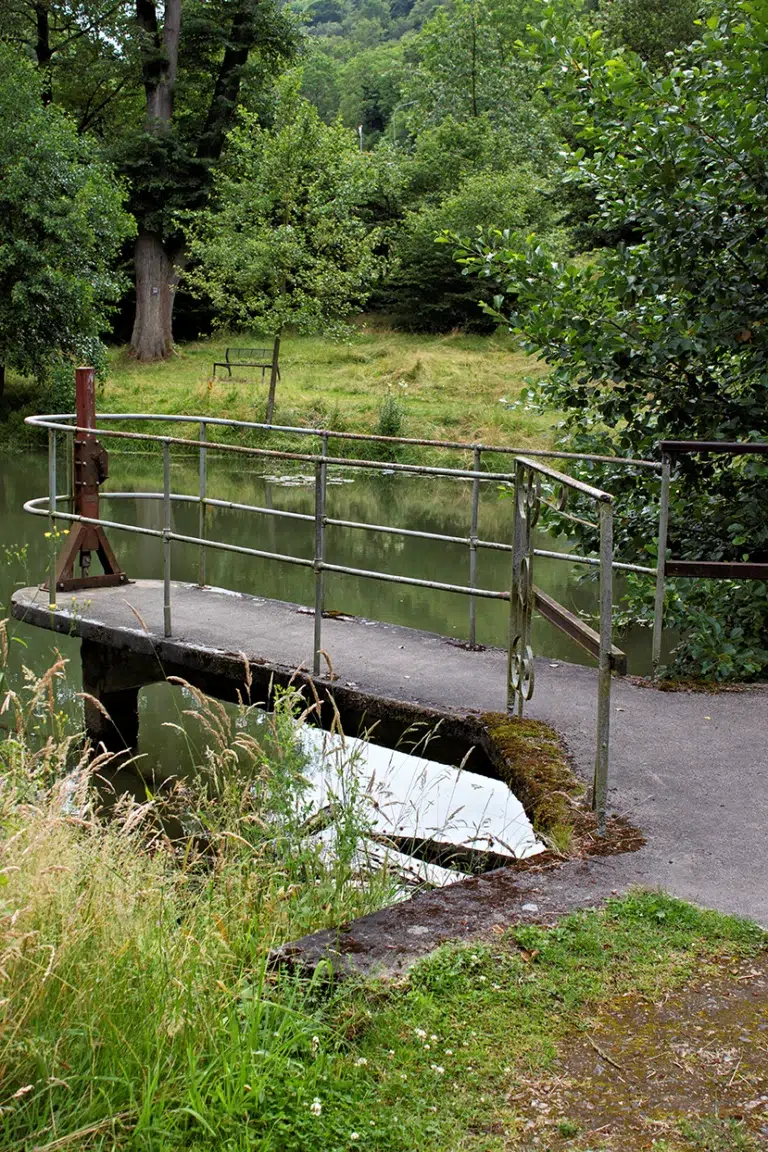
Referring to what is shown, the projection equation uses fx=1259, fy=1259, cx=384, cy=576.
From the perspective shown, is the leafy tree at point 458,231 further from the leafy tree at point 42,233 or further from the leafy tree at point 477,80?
the leafy tree at point 42,233

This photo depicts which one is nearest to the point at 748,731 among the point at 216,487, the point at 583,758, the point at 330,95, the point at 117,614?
the point at 583,758

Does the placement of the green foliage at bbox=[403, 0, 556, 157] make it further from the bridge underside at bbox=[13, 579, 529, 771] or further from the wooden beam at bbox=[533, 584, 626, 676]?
the wooden beam at bbox=[533, 584, 626, 676]

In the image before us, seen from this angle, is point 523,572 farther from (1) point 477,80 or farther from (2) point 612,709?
(1) point 477,80

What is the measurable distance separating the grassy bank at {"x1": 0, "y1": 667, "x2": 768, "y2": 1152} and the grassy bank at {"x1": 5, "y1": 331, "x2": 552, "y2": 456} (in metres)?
20.2

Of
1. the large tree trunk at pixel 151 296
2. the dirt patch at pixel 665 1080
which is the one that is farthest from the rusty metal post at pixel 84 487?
the large tree trunk at pixel 151 296

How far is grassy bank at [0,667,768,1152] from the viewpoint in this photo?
115 inches

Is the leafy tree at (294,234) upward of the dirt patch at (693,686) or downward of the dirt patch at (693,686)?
upward

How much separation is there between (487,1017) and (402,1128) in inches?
23.4

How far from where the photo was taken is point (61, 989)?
10.3 feet

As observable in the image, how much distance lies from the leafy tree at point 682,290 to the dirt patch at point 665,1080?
156 inches

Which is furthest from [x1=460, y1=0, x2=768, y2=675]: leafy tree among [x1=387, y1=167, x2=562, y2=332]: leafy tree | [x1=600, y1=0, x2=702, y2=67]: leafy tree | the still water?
[x1=600, y1=0, x2=702, y2=67]: leafy tree

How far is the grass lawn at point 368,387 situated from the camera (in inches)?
1081

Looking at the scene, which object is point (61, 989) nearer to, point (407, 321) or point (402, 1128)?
point (402, 1128)

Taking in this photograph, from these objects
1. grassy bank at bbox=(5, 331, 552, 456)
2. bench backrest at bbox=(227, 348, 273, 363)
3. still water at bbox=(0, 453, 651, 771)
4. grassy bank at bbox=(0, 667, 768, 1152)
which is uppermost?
bench backrest at bbox=(227, 348, 273, 363)
